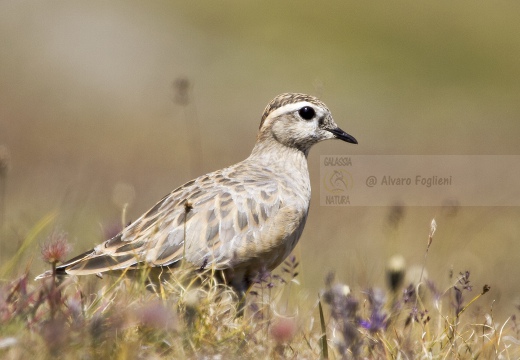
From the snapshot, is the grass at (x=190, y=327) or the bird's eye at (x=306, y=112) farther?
the bird's eye at (x=306, y=112)

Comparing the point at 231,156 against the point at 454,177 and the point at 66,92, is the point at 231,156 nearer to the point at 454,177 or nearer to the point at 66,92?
the point at 454,177

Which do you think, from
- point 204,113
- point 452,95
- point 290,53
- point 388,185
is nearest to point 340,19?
point 290,53

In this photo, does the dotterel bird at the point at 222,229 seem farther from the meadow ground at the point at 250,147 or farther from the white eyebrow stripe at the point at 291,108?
the white eyebrow stripe at the point at 291,108

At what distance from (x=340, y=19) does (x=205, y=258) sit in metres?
31.4

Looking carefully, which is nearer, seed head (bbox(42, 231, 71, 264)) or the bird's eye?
seed head (bbox(42, 231, 71, 264))

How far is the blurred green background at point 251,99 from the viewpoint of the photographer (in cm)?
1362

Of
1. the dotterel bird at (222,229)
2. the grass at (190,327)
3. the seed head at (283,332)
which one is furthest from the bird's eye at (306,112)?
the seed head at (283,332)

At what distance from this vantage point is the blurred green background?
13.6m

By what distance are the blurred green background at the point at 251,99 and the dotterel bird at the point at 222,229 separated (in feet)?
1.36

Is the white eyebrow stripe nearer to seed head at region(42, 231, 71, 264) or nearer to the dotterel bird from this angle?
the dotterel bird

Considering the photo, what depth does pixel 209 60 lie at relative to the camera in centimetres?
2927

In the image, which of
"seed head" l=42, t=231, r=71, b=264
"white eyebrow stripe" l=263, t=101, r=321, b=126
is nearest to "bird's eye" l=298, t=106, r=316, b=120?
"white eyebrow stripe" l=263, t=101, r=321, b=126

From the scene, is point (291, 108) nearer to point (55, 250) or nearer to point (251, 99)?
point (55, 250)

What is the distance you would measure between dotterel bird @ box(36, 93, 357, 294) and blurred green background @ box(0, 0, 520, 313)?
413 mm
